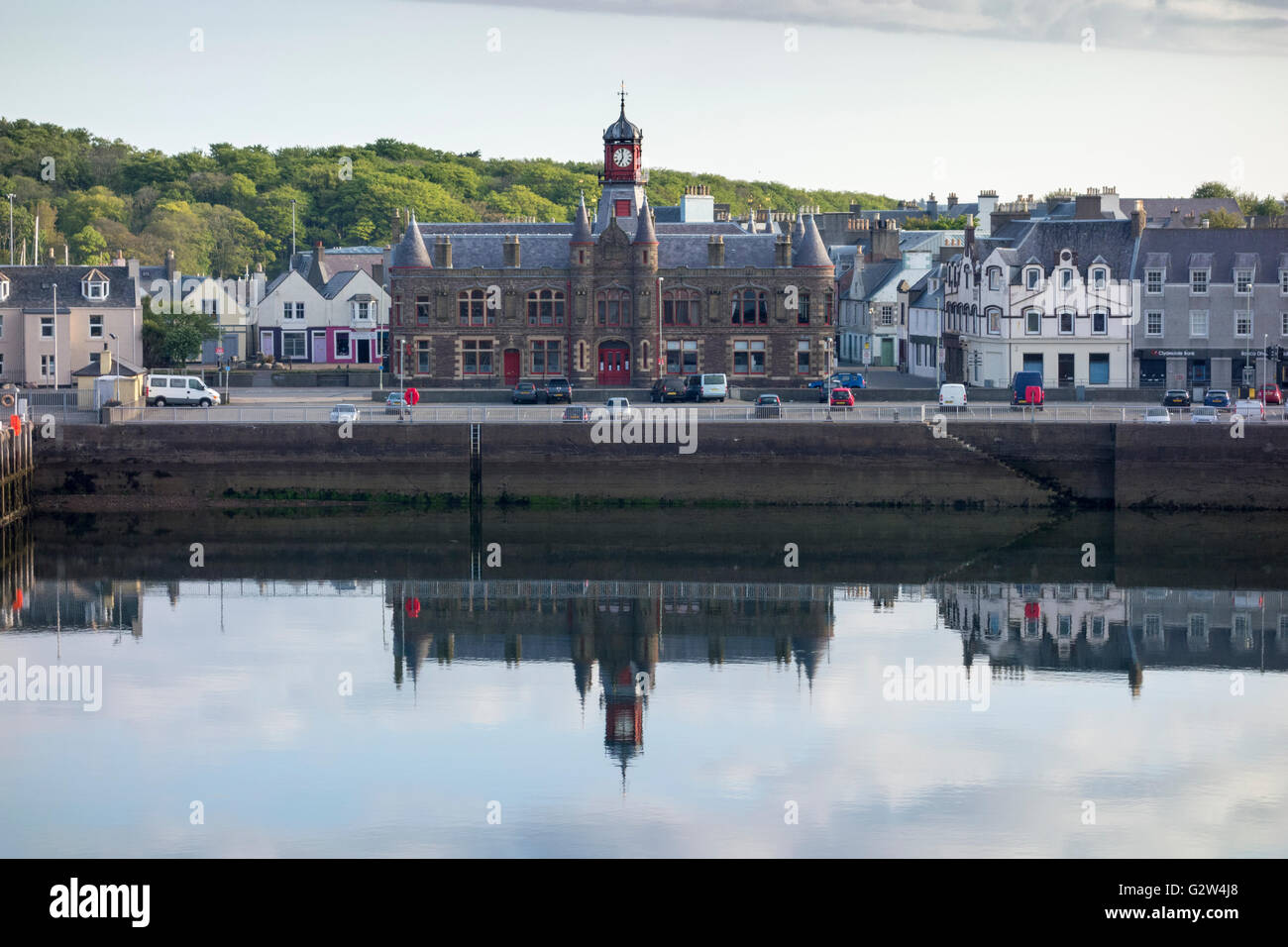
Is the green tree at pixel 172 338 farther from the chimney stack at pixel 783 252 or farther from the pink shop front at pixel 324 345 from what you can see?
the chimney stack at pixel 783 252

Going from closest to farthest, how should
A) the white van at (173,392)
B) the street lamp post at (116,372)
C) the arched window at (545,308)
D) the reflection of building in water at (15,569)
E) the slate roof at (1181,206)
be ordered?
the reflection of building in water at (15,569) < the street lamp post at (116,372) < the white van at (173,392) < the arched window at (545,308) < the slate roof at (1181,206)

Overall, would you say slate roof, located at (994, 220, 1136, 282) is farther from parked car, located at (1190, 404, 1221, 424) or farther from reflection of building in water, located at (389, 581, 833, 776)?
reflection of building in water, located at (389, 581, 833, 776)

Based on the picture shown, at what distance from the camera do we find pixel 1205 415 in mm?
65438

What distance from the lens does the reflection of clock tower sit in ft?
297

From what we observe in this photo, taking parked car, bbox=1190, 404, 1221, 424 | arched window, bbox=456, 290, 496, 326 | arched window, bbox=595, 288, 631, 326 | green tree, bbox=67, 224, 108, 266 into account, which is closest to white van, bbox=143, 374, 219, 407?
arched window, bbox=456, 290, 496, 326

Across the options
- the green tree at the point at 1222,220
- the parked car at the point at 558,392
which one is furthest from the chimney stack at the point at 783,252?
the green tree at the point at 1222,220

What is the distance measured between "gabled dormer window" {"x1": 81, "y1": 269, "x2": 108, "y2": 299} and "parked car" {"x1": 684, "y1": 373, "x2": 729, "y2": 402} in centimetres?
2890

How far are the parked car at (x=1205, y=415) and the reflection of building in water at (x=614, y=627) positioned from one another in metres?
18.9

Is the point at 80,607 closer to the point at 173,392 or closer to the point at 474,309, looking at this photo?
the point at 173,392

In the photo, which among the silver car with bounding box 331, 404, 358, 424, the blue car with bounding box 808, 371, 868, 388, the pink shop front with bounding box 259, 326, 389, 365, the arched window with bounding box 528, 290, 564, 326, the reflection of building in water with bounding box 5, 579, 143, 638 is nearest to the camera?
the reflection of building in water with bounding box 5, 579, 143, 638

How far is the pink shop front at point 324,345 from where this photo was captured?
350 ft

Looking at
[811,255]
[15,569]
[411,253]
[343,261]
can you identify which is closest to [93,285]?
[411,253]

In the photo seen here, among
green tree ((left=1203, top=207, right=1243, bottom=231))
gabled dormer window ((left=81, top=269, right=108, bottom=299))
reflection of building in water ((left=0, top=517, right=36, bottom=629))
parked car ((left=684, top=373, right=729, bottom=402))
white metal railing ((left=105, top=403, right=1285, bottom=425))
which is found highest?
green tree ((left=1203, top=207, right=1243, bottom=231))

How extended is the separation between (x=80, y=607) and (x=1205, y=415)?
3914cm
